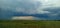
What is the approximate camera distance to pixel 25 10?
4.21ft

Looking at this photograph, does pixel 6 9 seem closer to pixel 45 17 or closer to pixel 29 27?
pixel 29 27

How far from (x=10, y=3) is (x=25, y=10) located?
0.19 m

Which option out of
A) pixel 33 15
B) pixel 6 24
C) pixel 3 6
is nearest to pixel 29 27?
pixel 33 15

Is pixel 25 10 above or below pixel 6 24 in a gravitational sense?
above

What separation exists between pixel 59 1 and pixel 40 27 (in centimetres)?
36

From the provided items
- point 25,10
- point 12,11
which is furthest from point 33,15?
point 12,11

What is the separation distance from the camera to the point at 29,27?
124 cm

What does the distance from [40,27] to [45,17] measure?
124mm

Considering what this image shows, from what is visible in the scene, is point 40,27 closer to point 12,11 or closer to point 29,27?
point 29,27

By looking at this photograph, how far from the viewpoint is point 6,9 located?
4.23ft

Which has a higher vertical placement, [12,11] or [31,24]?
[12,11]

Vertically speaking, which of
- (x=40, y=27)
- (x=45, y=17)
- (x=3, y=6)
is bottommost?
(x=40, y=27)

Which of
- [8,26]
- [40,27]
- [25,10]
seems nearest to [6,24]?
[8,26]

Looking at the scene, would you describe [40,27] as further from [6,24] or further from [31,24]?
[6,24]
